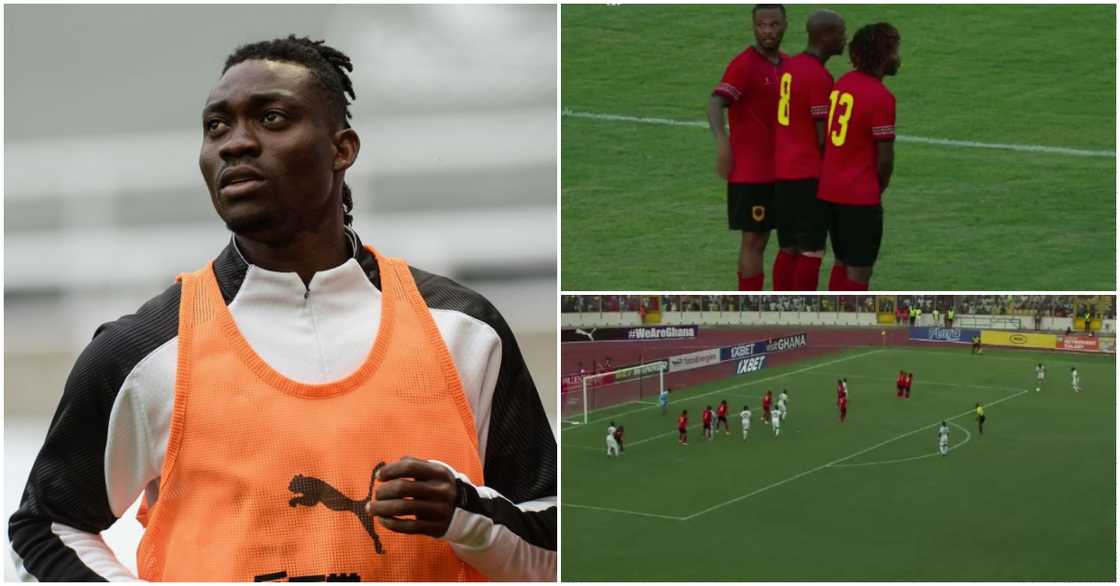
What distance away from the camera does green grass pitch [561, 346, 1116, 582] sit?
4.66m

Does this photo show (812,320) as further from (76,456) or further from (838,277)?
(76,456)

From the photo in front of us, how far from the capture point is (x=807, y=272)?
163 inches

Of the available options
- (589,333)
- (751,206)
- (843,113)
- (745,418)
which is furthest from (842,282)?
(589,333)

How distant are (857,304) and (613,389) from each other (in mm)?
728

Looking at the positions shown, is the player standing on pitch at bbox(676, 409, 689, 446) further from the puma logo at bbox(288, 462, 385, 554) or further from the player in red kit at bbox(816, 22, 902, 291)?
the puma logo at bbox(288, 462, 385, 554)

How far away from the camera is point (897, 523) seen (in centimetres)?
532

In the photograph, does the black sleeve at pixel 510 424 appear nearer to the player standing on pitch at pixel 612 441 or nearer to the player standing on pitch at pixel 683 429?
the player standing on pitch at pixel 612 441

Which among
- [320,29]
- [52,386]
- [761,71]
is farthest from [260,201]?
[761,71]

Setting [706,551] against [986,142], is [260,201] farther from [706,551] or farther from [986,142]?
[986,142]

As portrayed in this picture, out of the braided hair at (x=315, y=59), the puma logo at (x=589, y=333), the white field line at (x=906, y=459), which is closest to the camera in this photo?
the braided hair at (x=315, y=59)

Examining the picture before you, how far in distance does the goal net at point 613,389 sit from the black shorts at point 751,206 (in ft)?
1.56

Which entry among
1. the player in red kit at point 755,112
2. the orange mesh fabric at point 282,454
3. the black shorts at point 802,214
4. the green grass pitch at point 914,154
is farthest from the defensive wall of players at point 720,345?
the green grass pitch at point 914,154

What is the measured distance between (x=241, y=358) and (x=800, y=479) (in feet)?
11.7

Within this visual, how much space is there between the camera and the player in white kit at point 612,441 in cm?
433
